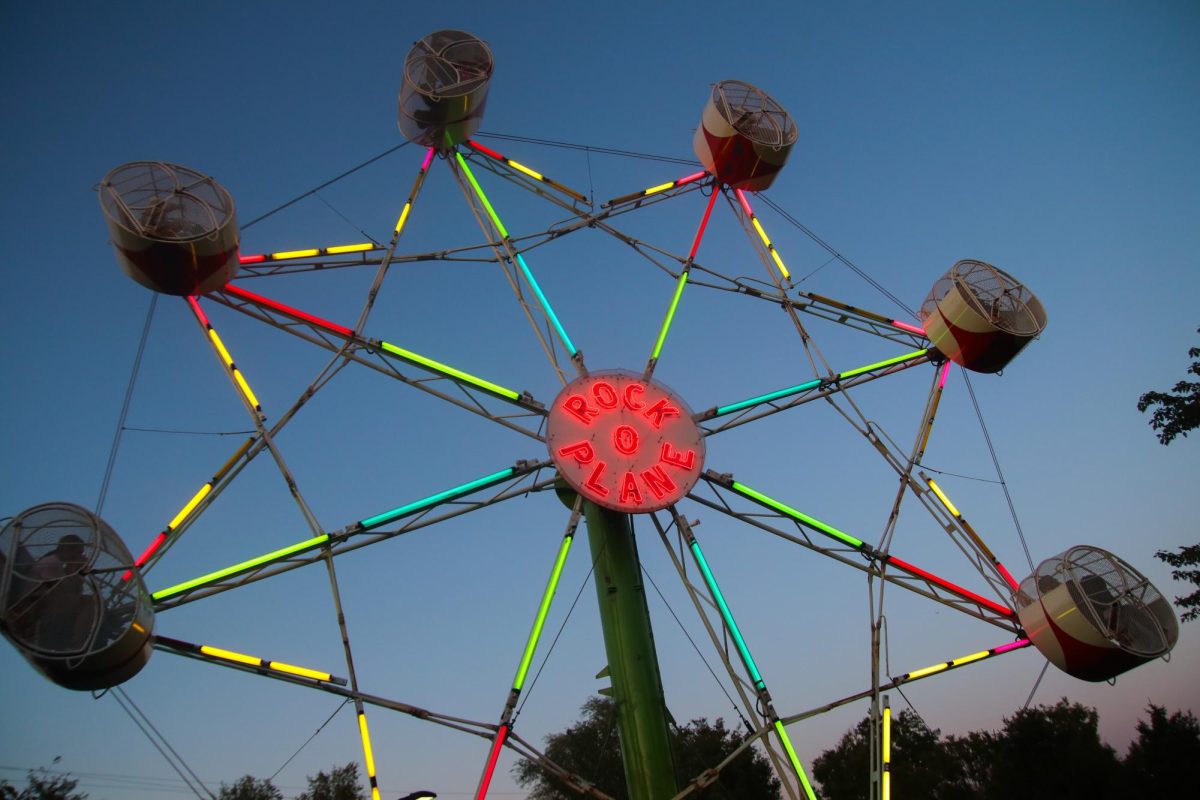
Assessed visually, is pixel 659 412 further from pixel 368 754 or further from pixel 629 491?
pixel 368 754

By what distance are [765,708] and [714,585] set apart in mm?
1832

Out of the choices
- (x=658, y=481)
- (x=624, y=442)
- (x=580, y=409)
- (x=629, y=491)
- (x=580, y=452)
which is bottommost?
(x=629, y=491)

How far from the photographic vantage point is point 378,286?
1465 centimetres

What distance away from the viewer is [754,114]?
61.5 ft

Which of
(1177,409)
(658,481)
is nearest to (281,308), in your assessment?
(658,481)

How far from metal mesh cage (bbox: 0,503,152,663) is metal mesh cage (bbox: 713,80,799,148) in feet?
44.6

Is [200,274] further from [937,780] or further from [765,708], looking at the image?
[937,780]

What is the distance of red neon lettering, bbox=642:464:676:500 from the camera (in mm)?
13609

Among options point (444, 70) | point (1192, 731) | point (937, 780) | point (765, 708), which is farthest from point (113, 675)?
point (937, 780)

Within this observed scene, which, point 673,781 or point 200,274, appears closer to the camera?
point 673,781

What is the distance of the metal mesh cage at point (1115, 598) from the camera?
13844 mm

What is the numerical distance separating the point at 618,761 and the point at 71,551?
37939 millimetres

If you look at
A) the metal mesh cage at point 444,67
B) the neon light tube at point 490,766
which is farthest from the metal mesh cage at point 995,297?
the neon light tube at point 490,766

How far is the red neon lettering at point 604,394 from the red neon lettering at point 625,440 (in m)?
0.45
